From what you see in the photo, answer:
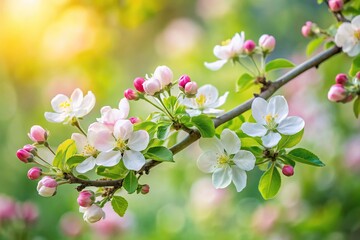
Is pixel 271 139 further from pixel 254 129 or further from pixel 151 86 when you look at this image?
pixel 151 86

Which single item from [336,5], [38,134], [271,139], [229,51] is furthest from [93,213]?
[336,5]

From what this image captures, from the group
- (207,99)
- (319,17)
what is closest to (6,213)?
(207,99)

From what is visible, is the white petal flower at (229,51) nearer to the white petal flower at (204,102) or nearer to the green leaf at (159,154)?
the white petal flower at (204,102)

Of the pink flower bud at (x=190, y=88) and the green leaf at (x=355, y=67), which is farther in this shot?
the green leaf at (x=355, y=67)

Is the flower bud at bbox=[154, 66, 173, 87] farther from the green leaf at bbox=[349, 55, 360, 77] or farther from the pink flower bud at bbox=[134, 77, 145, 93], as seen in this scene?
the green leaf at bbox=[349, 55, 360, 77]

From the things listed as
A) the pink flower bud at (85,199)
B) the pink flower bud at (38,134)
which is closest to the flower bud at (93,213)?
the pink flower bud at (85,199)
